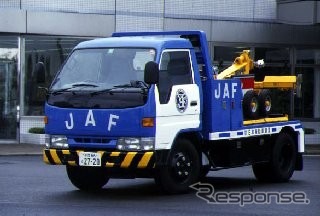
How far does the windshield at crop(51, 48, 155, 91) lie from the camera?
1316cm

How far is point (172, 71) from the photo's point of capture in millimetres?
13500

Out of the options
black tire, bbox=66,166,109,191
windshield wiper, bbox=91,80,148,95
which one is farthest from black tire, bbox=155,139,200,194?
black tire, bbox=66,166,109,191

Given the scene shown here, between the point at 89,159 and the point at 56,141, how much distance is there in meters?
0.67

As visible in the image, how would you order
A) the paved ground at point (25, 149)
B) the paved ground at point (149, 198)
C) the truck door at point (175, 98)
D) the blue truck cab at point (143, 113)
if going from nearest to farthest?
the paved ground at point (149, 198)
the blue truck cab at point (143, 113)
the truck door at point (175, 98)
the paved ground at point (25, 149)

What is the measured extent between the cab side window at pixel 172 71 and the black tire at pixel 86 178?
5.64 feet

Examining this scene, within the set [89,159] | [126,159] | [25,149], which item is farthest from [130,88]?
[25,149]

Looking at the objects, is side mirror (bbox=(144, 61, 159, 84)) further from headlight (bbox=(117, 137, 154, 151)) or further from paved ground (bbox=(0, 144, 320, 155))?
paved ground (bbox=(0, 144, 320, 155))

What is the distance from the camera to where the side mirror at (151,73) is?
Result: 12.7 metres

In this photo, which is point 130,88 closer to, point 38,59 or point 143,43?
point 143,43

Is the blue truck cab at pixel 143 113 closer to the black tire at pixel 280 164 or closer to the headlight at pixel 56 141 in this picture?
the headlight at pixel 56 141

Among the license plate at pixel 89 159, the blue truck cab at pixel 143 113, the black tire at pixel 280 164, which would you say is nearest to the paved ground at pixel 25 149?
the black tire at pixel 280 164

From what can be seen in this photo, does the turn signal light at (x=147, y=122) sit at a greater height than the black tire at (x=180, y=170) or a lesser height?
greater

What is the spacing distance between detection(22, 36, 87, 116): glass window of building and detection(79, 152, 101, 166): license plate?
14378 millimetres

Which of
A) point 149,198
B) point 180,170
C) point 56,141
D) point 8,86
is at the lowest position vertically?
point 149,198
